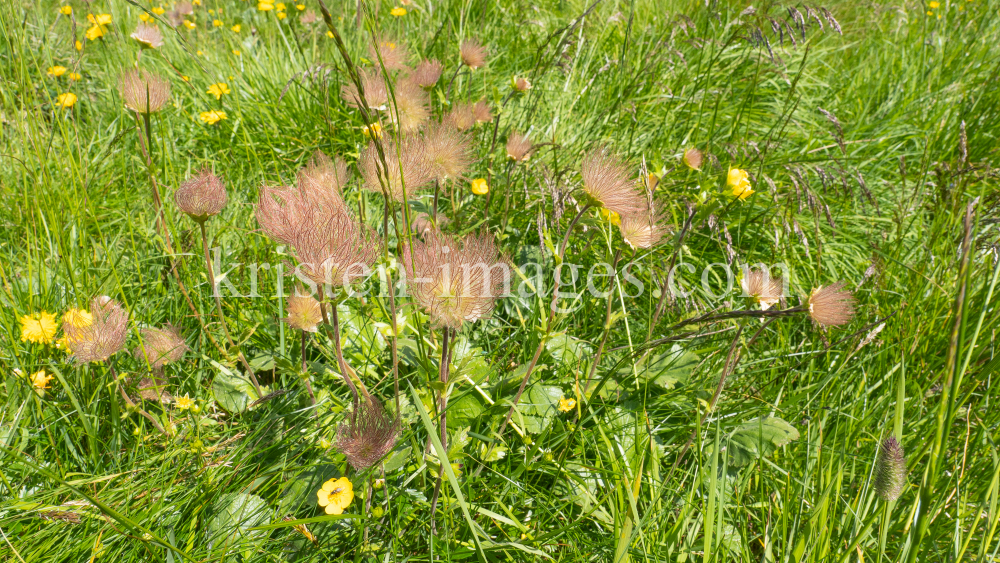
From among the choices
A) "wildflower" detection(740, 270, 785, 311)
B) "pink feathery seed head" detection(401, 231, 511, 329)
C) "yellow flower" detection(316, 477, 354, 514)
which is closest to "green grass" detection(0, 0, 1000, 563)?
"yellow flower" detection(316, 477, 354, 514)

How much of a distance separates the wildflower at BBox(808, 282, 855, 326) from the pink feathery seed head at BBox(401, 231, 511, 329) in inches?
36.2

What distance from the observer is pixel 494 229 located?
104 inches

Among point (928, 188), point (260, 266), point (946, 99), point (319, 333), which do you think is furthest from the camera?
point (946, 99)

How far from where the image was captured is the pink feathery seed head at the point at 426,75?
2439 mm

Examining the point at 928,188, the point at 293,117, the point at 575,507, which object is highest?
the point at 293,117

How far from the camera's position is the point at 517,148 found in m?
2.30

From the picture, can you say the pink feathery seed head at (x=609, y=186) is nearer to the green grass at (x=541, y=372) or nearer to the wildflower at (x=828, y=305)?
the green grass at (x=541, y=372)

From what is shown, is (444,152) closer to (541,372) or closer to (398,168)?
(398,168)

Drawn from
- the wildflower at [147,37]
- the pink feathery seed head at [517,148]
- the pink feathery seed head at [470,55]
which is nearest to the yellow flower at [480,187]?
the pink feathery seed head at [517,148]

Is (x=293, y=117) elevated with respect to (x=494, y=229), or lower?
elevated

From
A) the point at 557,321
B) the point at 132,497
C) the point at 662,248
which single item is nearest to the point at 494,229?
the point at 662,248

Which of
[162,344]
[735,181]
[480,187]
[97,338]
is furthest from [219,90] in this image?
[735,181]

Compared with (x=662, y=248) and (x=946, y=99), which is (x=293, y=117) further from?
(x=946, y=99)

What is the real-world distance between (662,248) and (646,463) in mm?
1078
